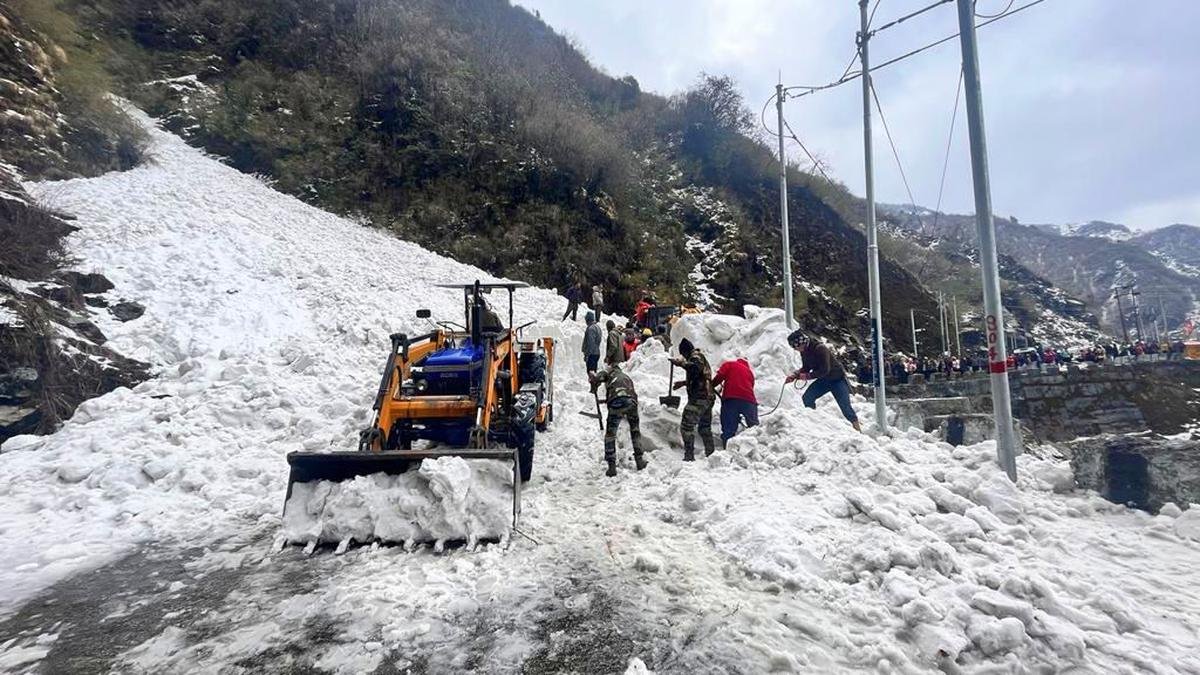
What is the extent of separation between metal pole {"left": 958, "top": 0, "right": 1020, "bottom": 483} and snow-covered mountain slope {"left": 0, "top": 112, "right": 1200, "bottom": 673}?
2.97 ft

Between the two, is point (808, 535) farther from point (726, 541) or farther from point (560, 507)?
point (560, 507)

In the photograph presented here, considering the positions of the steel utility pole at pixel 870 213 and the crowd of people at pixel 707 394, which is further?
the steel utility pole at pixel 870 213

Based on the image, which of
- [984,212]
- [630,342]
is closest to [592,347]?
[630,342]

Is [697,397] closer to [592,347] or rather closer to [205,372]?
[592,347]

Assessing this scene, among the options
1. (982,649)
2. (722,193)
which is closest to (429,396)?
(982,649)

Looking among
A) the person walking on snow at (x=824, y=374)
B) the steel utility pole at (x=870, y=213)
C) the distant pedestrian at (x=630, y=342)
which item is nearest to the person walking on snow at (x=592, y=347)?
the distant pedestrian at (x=630, y=342)

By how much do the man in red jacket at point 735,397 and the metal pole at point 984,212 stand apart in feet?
8.74

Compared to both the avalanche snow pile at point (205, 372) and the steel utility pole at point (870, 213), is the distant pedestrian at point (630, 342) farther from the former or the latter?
the steel utility pole at point (870, 213)

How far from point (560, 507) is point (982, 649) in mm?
3621

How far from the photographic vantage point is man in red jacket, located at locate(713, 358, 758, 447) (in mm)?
7305

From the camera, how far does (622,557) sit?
14.3 ft

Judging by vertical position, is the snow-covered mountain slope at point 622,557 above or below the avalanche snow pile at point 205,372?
below

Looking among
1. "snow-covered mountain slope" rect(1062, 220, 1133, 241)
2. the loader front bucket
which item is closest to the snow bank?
the loader front bucket

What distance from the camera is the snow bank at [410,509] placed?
178 inches
